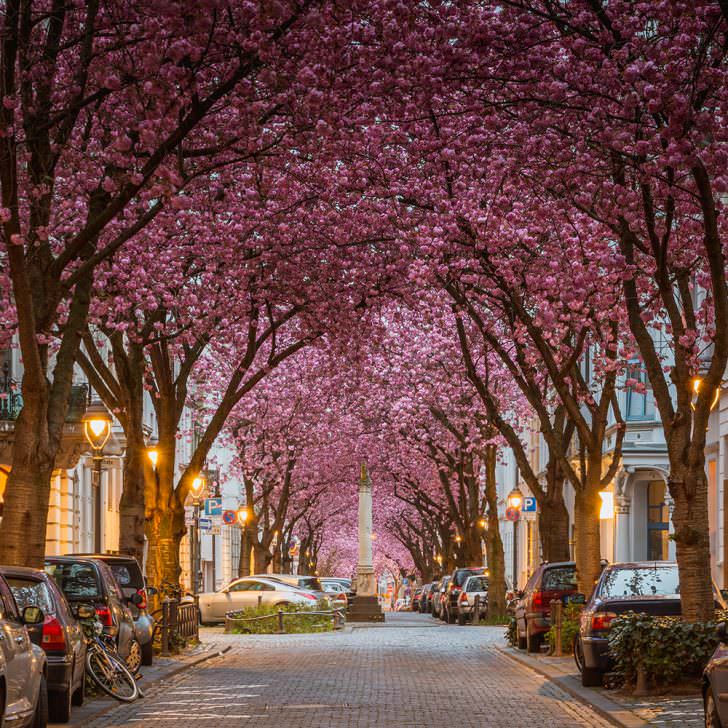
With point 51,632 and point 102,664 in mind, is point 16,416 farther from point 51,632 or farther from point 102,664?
point 51,632

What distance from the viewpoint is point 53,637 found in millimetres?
14172

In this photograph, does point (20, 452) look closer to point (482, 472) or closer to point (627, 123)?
point (627, 123)

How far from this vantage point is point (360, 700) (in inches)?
679

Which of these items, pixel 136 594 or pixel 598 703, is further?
pixel 136 594

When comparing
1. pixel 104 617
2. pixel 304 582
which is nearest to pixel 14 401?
pixel 104 617

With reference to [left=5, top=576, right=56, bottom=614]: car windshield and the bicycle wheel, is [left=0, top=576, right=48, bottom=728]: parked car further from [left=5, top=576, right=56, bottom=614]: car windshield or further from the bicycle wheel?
the bicycle wheel

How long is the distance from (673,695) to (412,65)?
687 centimetres

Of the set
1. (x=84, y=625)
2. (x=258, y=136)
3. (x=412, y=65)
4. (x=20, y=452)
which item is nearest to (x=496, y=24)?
(x=412, y=65)

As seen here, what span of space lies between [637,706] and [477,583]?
31.2 metres

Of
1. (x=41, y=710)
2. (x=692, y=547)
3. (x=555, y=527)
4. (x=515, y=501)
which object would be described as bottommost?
(x=41, y=710)

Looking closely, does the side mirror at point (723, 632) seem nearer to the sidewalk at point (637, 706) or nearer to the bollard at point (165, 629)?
the sidewalk at point (637, 706)

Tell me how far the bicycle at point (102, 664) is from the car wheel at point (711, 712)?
291 inches

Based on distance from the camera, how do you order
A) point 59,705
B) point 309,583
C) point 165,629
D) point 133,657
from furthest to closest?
point 309,583
point 165,629
point 133,657
point 59,705

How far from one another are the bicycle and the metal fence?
314 inches
